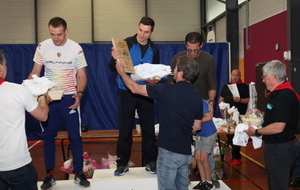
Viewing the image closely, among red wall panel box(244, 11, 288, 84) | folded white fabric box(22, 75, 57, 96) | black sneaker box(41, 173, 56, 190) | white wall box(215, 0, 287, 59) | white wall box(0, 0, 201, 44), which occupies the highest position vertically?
white wall box(0, 0, 201, 44)

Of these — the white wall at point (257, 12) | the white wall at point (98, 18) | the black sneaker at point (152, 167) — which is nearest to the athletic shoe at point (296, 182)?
the black sneaker at point (152, 167)

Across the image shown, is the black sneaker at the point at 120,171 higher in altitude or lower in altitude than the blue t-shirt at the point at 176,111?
lower

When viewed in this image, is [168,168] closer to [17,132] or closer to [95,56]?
[17,132]

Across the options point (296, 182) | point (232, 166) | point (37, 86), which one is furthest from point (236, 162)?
point (37, 86)

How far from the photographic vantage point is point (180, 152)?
254cm

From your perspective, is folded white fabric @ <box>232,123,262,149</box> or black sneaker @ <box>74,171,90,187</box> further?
black sneaker @ <box>74,171,90,187</box>

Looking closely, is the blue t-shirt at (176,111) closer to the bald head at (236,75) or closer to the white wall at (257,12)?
the bald head at (236,75)

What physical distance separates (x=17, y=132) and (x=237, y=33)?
8446 millimetres

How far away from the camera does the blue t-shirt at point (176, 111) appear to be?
255 cm

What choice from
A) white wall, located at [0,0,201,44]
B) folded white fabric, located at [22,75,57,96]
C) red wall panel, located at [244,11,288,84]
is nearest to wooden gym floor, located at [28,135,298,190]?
red wall panel, located at [244,11,288,84]

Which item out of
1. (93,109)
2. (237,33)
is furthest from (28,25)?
(237,33)

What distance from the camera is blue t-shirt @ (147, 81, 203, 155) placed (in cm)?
255

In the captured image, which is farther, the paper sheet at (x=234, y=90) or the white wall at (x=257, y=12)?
the white wall at (x=257, y=12)

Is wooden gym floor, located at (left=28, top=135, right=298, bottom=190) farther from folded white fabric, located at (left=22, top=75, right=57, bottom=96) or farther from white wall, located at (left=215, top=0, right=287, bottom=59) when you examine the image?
white wall, located at (left=215, top=0, right=287, bottom=59)
